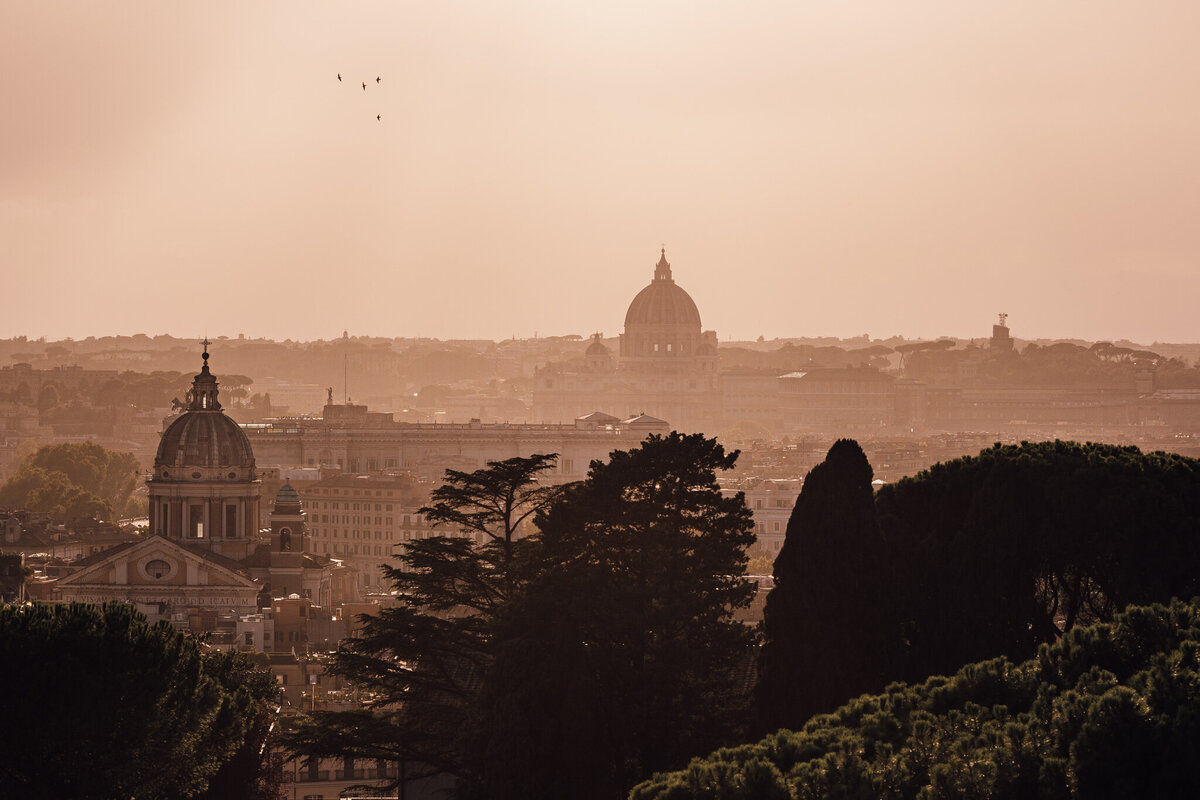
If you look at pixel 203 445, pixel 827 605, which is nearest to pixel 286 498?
pixel 203 445

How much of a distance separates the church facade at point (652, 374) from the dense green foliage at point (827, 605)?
389 feet

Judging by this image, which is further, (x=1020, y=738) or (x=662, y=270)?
(x=662, y=270)

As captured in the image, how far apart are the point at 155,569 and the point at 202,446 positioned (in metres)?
2.70

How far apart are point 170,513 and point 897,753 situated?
1386 inches

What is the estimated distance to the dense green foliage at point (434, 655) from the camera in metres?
23.8

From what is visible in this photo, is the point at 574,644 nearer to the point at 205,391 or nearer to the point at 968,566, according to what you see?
the point at 968,566

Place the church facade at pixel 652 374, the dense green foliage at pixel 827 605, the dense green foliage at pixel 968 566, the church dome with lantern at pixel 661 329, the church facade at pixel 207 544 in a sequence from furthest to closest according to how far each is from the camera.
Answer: the church dome with lantern at pixel 661 329, the church facade at pixel 652 374, the church facade at pixel 207 544, the dense green foliage at pixel 968 566, the dense green foliage at pixel 827 605

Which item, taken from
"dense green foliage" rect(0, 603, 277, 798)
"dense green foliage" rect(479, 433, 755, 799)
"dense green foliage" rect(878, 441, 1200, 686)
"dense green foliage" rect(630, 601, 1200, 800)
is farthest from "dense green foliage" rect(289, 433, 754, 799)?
"dense green foliage" rect(630, 601, 1200, 800)

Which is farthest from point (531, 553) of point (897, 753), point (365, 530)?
point (365, 530)

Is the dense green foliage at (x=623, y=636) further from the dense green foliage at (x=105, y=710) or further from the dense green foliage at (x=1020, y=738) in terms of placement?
the dense green foliage at (x=1020, y=738)

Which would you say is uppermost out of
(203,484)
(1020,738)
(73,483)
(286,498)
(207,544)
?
(1020,738)

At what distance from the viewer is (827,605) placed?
2258 centimetres

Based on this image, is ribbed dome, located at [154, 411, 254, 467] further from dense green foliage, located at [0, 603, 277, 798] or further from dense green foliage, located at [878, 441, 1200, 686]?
dense green foliage, located at [878, 441, 1200, 686]

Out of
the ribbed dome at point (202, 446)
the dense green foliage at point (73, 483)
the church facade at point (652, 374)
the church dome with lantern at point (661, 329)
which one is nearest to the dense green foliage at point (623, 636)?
the ribbed dome at point (202, 446)
